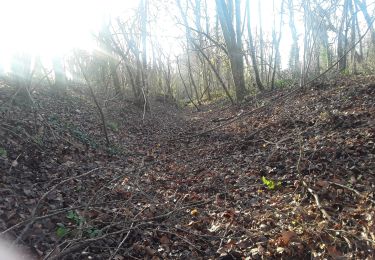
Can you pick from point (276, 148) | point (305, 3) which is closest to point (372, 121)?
point (276, 148)

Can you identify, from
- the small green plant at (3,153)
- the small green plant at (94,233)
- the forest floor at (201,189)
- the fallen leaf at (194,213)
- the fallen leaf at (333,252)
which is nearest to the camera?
the fallen leaf at (333,252)

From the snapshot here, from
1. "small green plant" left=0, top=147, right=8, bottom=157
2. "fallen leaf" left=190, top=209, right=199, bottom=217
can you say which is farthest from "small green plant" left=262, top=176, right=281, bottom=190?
"small green plant" left=0, top=147, right=8, bottom=157

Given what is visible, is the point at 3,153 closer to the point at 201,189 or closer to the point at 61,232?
the point at 61,232

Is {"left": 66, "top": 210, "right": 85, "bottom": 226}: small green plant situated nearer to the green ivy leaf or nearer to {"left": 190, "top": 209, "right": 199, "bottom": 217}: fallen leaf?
the green ivy leaf

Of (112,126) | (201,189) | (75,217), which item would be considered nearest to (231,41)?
(112,126)

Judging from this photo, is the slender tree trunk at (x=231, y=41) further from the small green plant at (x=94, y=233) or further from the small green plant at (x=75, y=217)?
the small green plant at (x=94, y=233)

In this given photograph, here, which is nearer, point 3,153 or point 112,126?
point 3,153

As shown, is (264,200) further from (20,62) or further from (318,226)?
(20,62)

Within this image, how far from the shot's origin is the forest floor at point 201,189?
331cm

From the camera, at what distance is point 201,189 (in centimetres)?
521

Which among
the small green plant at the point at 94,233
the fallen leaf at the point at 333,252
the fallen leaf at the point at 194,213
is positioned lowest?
the fallen leaf at the point at 194,213

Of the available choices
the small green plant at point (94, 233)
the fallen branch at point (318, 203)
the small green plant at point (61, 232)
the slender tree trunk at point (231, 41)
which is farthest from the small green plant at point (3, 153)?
the slender tree trunk at point (231, 41)

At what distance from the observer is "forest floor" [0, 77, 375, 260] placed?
3309 millimetres

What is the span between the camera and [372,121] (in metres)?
5.71
